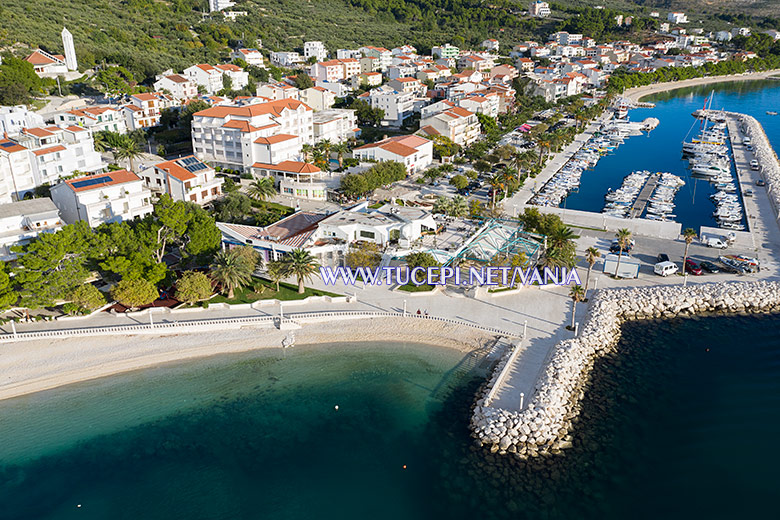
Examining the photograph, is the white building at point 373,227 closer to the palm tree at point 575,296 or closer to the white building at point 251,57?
the palm tree at point 575,296

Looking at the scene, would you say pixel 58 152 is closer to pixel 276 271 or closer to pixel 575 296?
pixel 276 271

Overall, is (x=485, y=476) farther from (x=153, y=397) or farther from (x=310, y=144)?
(x=310, y=144)

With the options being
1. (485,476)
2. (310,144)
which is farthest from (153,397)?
(310,144)

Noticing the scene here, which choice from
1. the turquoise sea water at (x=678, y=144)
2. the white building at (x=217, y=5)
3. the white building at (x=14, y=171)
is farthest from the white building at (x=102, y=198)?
the white building at (x=217, y=5)

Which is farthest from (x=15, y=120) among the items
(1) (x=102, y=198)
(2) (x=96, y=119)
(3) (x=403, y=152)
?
(3) (x=403, y=152)

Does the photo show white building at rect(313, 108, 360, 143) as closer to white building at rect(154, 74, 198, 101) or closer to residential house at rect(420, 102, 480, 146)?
residential house at rect(420, 102, 480, 146)

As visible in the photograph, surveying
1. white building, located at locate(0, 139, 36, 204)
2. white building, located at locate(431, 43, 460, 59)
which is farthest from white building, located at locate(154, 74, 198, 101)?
white building, located at locate(431, 43, 460, 59)
